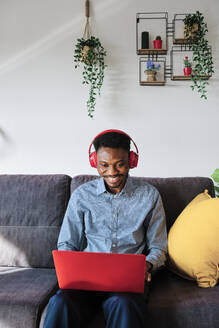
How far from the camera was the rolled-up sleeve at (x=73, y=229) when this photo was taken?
138 centimetres

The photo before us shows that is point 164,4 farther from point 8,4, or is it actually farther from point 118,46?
point 8,4

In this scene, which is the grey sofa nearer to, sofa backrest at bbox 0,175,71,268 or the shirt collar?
sofa backrest at bbox 0,175,71,268

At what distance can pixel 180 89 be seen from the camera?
2.49 metres

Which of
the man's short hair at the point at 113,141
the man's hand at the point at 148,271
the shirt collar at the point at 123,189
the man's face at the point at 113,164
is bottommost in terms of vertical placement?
the man's hand at the point at 148,271

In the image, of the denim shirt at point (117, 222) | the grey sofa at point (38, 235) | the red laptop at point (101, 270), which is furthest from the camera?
the denim shirt at point (117, 222)

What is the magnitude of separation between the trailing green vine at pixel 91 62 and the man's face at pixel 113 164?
1.13 m

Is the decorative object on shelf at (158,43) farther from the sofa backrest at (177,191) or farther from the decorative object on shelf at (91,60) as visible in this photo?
the sofa backrest at (177,191)

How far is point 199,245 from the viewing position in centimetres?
126

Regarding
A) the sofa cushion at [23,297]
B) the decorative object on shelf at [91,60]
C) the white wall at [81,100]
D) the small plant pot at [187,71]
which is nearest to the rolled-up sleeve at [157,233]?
the sofa cushion at [23,297]

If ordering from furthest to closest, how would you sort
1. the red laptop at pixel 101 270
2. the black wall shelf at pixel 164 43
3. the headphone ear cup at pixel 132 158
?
the black wall shelf at pixel 164 43
the headphone ear cup at pixel 132 158
the red laptop at pixel 101 270

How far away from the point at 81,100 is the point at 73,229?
1394 mm

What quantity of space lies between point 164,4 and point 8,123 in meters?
1.58

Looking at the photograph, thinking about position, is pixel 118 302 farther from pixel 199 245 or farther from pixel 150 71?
pixel 150 71

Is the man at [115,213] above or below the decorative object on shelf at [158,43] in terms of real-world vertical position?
below
